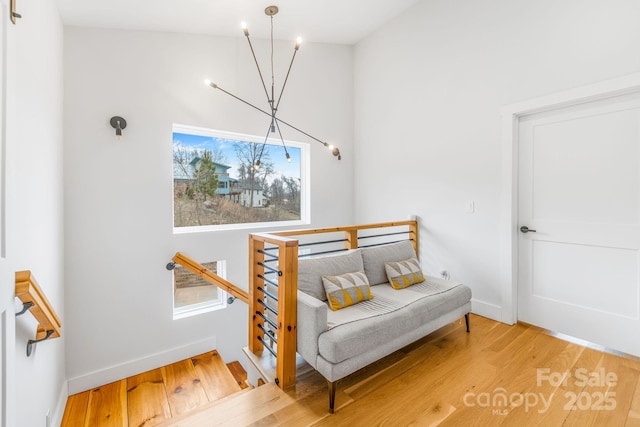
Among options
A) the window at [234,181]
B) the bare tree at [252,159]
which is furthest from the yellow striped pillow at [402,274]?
the bare tree at [252,159]

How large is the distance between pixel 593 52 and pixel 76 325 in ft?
15.4

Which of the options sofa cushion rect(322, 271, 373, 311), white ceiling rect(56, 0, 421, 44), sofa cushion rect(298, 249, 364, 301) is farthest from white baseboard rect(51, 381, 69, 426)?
white ceiling rect(56, 0, 421, 44)

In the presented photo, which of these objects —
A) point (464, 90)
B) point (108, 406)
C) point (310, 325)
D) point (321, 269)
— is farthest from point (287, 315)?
point (464, 90)

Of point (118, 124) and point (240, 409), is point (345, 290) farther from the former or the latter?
point (118, 124)

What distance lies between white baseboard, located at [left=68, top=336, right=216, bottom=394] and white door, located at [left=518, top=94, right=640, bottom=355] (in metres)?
3.22

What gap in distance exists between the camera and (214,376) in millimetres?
2943

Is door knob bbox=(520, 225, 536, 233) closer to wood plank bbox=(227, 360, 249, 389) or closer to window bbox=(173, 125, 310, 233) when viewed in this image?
window bbox=(173, 125, 310, 233)

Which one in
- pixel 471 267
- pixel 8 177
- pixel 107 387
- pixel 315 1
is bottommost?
pixel 107 387

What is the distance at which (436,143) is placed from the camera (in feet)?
10.8

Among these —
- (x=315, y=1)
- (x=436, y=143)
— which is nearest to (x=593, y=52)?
(x=436, y=143)

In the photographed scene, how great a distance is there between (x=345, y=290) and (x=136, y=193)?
7.07 feet

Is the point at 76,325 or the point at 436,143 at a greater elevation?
the point at 436,143

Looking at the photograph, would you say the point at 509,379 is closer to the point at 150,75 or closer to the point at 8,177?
the point at 8,177

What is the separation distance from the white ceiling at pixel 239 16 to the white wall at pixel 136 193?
138 mm
